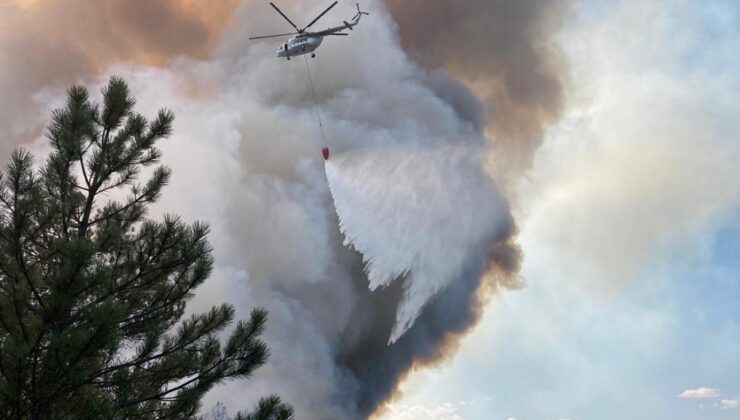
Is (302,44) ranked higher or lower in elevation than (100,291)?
higher

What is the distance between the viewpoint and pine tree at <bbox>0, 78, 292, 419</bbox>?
1794cm

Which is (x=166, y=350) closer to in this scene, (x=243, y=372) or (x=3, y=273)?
(x=243, y=372)

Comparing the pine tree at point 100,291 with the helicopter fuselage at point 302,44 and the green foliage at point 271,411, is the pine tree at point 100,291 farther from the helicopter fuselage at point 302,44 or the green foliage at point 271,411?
the helicopter fuselage at point 302,44

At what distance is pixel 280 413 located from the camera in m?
21.9

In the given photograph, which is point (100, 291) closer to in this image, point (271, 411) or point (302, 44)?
point (271, 411)

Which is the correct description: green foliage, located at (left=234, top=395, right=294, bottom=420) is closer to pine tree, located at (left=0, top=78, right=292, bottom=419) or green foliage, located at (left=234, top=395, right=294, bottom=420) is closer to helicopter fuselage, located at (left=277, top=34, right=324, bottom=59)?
pine tree, located at (left=0, top=78, right=292, bottom=419)

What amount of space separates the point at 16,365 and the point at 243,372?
8005mm

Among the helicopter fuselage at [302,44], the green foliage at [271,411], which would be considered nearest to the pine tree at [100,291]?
the green foliage at [271,411]

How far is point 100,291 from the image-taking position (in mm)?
20906

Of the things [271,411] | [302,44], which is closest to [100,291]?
[271,411]

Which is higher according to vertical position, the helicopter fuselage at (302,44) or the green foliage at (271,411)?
the helicopter fuselage at (302,44)

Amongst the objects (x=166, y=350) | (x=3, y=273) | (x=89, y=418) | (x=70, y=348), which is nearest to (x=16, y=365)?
(x=70, y=348)

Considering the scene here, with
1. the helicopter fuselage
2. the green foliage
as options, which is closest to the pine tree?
the green foliage

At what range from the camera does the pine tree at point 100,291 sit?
58.9 feet
